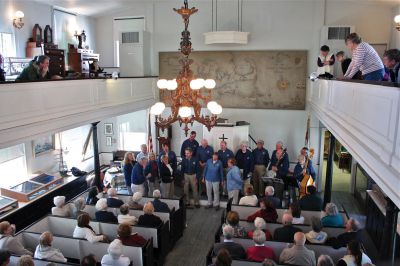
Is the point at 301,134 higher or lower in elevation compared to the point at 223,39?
lower

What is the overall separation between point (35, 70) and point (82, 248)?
12.4ft

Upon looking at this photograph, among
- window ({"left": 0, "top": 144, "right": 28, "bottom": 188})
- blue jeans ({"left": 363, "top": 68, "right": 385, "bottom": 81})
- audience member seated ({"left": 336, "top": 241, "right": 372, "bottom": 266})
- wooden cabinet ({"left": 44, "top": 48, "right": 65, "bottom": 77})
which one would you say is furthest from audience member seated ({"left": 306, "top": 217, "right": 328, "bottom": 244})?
window ({"left": 0, "top": 144, "right": 28, "bottom": 188})

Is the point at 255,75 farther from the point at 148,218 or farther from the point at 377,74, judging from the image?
the point at 377,74

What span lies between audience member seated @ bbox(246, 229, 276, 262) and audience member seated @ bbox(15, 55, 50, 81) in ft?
17.8

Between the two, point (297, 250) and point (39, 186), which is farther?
point (39, 186)

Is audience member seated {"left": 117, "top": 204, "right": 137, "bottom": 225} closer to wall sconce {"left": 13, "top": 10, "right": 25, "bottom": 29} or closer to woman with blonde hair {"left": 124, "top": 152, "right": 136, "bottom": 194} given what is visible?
woman with blonde hair {"left": 124, "top": 152, "right": 136, "bottom": 194}

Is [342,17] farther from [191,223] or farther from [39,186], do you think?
[39,186]

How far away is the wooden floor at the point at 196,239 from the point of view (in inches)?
302

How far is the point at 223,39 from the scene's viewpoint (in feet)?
40.7

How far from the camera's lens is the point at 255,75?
43.8 ft

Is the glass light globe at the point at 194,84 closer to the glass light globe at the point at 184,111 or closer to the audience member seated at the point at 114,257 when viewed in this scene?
the glass light globe at the point at 184,111

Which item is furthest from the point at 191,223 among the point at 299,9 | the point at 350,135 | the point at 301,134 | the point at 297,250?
the point at 299,9

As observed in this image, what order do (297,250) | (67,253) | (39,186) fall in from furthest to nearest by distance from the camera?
1. (39,186)
2. (67,253)
3. (297,250)

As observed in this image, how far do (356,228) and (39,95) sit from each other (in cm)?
662
